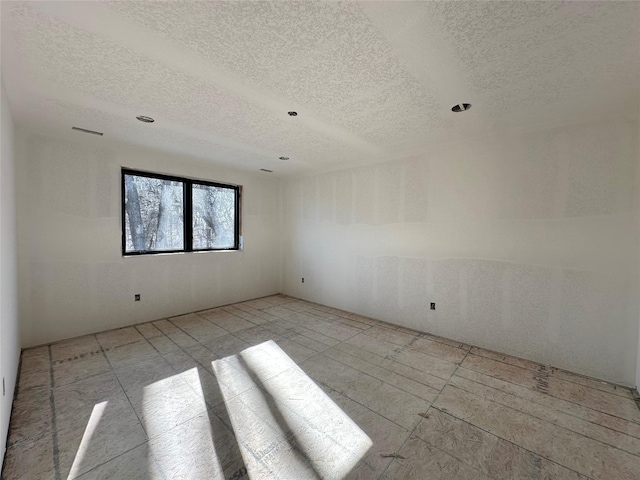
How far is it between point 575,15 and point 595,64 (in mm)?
652

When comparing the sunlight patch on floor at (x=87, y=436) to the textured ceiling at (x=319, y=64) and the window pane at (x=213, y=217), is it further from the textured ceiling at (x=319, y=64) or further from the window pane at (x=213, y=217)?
the window pane at (x=213, y=217)

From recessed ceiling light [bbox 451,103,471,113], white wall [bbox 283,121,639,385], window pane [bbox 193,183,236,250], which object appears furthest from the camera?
window pane [bbox 193,183,236,250]

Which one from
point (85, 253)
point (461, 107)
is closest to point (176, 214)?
point (85, 253)

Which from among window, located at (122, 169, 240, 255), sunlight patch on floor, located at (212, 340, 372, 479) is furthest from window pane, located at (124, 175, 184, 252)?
sunlight patch on floor, located at (212, 340, 372, 479)

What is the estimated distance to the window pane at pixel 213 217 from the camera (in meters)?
4.48

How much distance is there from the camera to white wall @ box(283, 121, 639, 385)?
8.00ft

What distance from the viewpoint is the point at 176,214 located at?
13.8 ft

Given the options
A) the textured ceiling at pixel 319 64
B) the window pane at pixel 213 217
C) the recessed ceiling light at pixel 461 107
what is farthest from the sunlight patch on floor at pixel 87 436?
the recessed ceiling light at pixel 461 107

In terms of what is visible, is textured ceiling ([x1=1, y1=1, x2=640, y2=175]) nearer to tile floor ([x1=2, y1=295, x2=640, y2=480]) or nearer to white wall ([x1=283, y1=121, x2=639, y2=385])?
white wall ([x1=283, y1=121, x2=639, y2=385])

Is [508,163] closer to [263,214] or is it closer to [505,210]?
[505,210]

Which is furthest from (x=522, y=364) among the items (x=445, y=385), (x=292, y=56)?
(x=292, y=56)

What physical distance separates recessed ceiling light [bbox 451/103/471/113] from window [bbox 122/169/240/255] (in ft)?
12.5

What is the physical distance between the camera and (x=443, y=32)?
4.84 feet

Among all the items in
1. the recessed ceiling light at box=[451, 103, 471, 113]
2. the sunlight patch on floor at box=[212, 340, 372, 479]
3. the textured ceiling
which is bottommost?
the sunlight patch on floor at box=[212, 340, 372, 479]
